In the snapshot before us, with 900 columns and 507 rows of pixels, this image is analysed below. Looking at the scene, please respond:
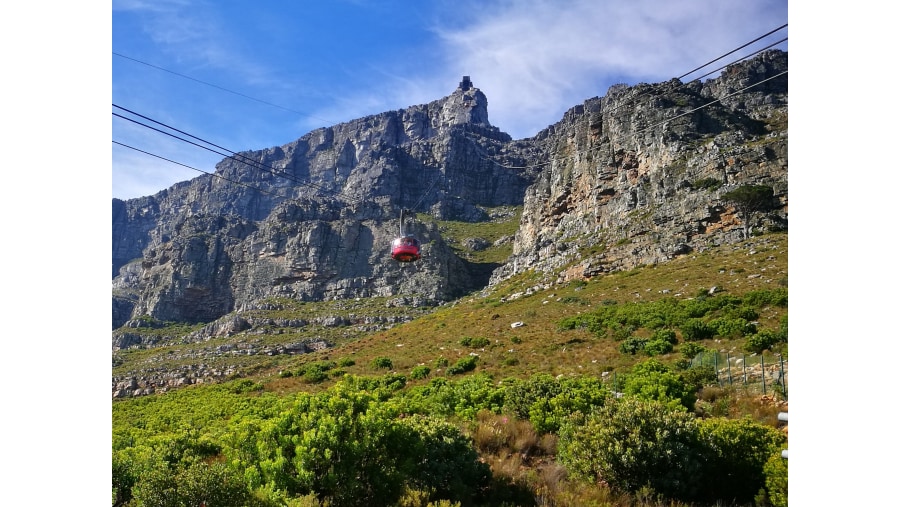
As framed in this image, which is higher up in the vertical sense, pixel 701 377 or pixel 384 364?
pixel 701 377

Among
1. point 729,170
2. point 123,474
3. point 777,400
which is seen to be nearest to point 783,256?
point 729,170

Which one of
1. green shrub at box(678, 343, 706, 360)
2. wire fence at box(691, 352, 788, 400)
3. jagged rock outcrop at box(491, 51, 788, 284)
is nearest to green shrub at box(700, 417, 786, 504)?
wire fence at box(691, 352, 788, 400)

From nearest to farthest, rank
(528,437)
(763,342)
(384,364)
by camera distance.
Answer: (528,437) → (763,342) → (384,364)

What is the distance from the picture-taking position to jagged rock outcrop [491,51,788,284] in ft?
147

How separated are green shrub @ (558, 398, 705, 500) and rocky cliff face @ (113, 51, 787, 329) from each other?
749 cm

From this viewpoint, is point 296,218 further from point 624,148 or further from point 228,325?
point 624,148

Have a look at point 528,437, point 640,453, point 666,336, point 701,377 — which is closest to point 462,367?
point 666,336

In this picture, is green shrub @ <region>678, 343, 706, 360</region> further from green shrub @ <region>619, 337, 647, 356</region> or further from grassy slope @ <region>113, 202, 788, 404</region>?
green shrub @ <region>619, 337, 647, 356</region>

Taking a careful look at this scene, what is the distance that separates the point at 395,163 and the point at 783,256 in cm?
13218

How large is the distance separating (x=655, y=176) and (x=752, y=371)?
47.6m

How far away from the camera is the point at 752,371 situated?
14398 mm

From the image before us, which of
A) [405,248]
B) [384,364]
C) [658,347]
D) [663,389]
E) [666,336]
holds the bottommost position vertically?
[384,364]

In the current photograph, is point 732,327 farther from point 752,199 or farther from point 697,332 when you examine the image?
point 752,199

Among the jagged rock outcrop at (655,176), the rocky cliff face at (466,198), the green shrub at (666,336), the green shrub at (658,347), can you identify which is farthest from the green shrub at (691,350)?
the jagged rock outcrop at (655,176)
